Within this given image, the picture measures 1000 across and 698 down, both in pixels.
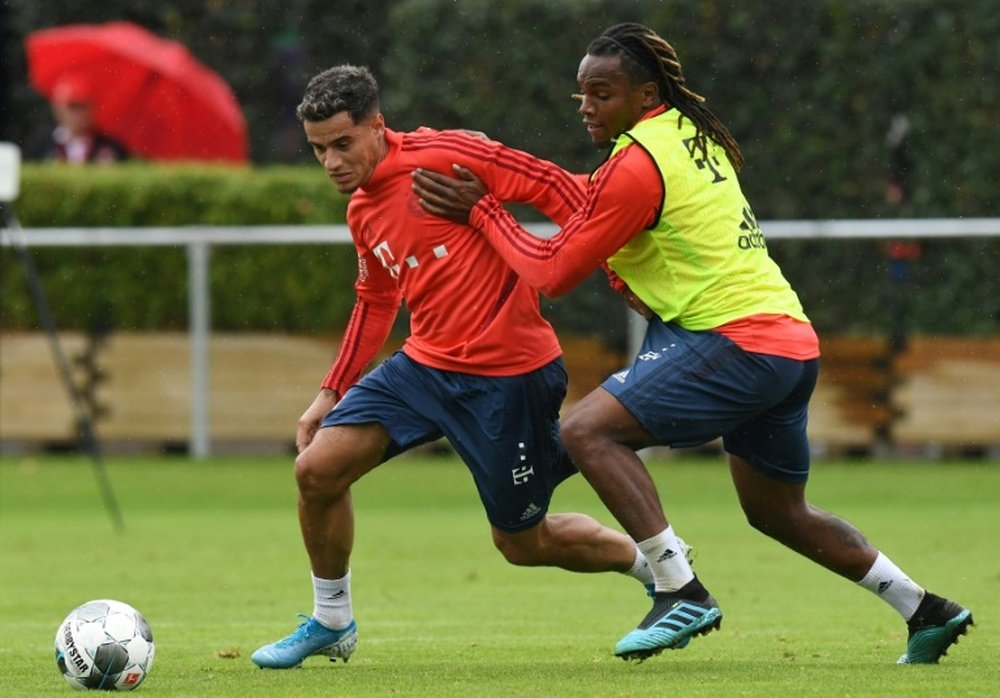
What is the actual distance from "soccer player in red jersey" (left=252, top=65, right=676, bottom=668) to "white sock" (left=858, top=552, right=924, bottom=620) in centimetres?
125

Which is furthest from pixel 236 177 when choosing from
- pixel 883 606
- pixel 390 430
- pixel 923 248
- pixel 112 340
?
pixel 390 430

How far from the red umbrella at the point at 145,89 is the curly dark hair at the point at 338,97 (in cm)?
1273

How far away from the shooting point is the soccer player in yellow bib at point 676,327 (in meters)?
7.24

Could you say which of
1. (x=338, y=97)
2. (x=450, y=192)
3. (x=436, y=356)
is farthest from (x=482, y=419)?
(x=338, y=97)

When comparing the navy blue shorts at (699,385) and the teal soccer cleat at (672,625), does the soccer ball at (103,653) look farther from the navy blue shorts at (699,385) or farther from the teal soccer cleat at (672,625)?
the navy blue shorts at (699,385)

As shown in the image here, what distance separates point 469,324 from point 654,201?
1.00 metres

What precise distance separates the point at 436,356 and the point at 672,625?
144 centimetres

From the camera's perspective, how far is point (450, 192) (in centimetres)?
776

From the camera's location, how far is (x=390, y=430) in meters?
7.81

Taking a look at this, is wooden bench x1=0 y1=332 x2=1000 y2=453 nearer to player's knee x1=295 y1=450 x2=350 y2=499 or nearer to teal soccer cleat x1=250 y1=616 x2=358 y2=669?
teal soccer cleat x1=250 y1=616 x2=358 y2=669

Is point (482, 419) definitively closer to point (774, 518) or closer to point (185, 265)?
point (774, 518)

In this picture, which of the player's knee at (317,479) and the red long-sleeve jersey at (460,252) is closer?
the player's knee at (317,479)

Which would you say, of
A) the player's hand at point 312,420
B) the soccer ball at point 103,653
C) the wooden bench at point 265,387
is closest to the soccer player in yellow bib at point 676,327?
the player's hand at point 312,420

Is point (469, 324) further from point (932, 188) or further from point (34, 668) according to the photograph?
point (932, 188)
